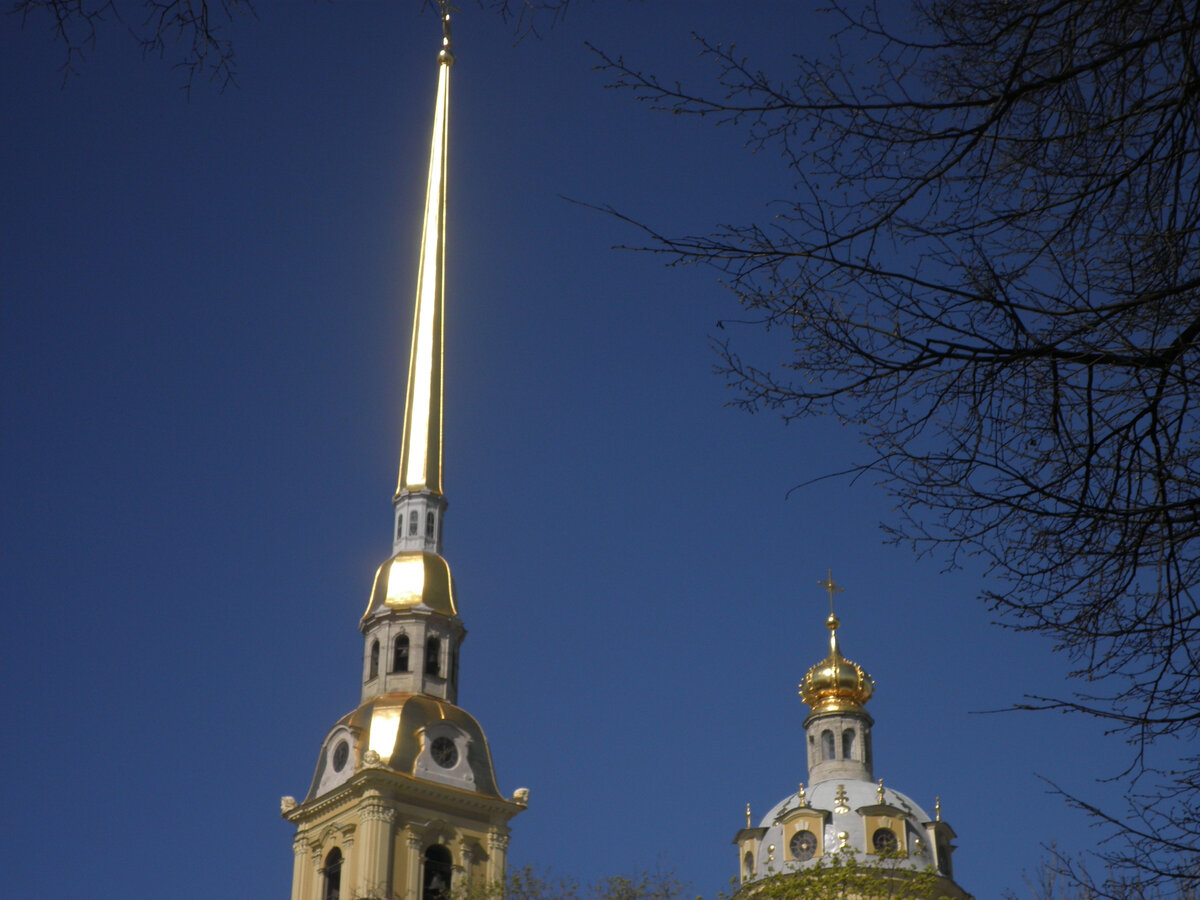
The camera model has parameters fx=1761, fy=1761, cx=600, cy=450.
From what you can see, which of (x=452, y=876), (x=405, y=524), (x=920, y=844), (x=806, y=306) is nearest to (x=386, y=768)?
(x=452, y=876)

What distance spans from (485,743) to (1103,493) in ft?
137

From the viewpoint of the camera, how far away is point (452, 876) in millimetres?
44875

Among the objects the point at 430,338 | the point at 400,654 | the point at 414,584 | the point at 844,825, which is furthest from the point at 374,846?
the point at 430,338

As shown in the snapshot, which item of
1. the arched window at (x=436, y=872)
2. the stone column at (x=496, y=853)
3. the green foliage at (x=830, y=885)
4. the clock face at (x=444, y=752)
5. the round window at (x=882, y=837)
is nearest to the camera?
the green foliage at (x=830, y=885)

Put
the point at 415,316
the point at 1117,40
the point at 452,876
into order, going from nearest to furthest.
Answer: the point at 1117,40
the point at 452,876
the point at 415,316

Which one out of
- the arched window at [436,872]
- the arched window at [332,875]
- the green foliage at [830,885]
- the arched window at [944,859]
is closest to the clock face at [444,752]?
the arched window at [436,872]

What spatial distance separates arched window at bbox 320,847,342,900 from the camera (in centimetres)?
4578

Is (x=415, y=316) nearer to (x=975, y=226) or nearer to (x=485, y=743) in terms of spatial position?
(x=485, y=743)

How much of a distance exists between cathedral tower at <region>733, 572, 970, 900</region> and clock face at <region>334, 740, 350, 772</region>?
12.4m

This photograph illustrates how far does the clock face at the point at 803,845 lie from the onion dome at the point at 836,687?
22.6 feet

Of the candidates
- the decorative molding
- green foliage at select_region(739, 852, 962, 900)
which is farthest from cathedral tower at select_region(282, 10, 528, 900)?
green foliage at select_region(739, 852, 962, 900)

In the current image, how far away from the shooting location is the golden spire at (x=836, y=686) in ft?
197

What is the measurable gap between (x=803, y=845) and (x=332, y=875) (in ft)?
49.5

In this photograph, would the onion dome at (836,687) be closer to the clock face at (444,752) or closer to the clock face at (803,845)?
the clock face at (803,845)
